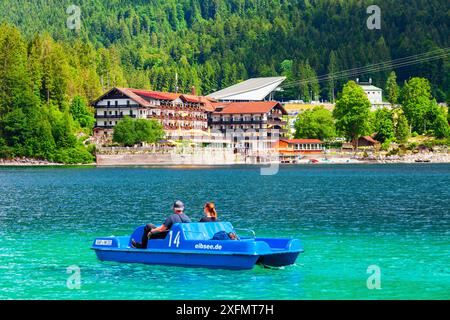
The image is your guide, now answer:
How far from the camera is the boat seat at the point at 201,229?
35812 millimetres

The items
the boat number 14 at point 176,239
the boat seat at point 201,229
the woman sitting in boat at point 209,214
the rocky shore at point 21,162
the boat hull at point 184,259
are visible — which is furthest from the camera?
the rocky shore at point 21,162

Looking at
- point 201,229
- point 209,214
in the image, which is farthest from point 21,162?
point 201,229

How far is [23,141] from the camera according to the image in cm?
19262

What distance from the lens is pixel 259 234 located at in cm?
5250

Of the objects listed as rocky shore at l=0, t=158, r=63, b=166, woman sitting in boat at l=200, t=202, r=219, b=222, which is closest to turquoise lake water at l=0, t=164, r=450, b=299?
woman sitting in boat at l=200, t=202, r=219, b=222

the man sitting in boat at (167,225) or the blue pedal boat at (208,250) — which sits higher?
the man sitting in boat at (167,225)

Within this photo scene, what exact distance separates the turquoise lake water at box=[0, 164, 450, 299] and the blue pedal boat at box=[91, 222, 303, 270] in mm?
408

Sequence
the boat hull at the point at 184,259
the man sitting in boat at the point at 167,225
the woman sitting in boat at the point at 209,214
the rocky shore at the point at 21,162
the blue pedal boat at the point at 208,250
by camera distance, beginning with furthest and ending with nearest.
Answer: the rocky shore at the point at 21,162
the woman sitting in boat at the point at 209,214
the man sitting in boat at the point at 167,225
the boat hull at the point at 184,259
the blue pedal boat at the point at 208,250

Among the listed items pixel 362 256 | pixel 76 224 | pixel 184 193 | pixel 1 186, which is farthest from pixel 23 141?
pixel 362 256

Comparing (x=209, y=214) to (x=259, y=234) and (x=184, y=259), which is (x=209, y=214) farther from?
(x=259, y=234)

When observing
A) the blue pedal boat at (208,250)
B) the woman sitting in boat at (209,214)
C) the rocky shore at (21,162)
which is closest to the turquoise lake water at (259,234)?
the blue pedal boat at (208,250)

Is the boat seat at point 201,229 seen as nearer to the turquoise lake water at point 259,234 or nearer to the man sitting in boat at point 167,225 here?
the man sitting in boat at point 167,225

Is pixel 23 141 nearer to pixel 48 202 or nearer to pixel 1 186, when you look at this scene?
pixel 1 186
